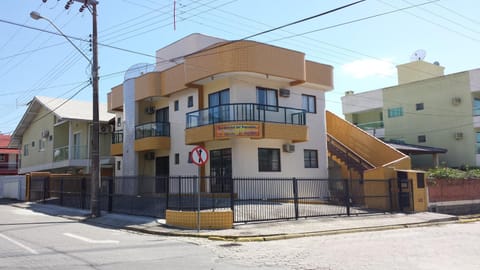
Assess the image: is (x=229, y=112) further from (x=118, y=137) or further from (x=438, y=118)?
(x=438, y=118)

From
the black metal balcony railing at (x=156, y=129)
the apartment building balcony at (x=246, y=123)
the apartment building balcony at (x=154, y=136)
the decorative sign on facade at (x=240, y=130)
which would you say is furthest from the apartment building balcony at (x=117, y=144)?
the decorative sign on facade at (x=240, y=130)

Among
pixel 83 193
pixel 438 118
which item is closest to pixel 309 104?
pixel 83 193

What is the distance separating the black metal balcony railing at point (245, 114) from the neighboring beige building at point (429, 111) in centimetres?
1661

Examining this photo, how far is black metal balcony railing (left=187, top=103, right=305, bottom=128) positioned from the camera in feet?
75.1

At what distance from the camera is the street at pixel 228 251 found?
9.36 m

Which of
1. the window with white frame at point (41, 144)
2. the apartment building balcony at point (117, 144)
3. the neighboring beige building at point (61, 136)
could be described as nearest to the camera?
the apartment building balcony at point (117, 144)

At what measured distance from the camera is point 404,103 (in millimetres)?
42250

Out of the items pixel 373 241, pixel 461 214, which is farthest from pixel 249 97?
pixel 461 214

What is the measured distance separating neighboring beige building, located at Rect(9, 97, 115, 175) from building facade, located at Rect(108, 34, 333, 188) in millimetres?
5398

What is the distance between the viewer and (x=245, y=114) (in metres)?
22.9

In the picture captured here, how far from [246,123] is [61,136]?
73.2 feet

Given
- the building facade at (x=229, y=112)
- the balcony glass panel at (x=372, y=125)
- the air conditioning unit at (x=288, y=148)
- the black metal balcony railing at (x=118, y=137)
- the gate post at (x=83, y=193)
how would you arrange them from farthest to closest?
the balcony glass panel at (x=372, y=125) < the black metal balcony railing at (x=118, y=137) < the air conditioning unit at (x=288, y=148) < the gate post at (x=83, y=193) < the building facade at (x=229, y=112)

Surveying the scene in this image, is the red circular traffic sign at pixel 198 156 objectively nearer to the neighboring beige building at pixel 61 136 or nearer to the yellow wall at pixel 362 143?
the yellow wall at pixel 362 143

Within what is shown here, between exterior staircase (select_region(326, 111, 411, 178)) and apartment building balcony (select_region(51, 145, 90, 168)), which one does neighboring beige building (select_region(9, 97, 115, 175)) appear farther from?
exterior staircase (select_region(326, 111, 411, 178))
